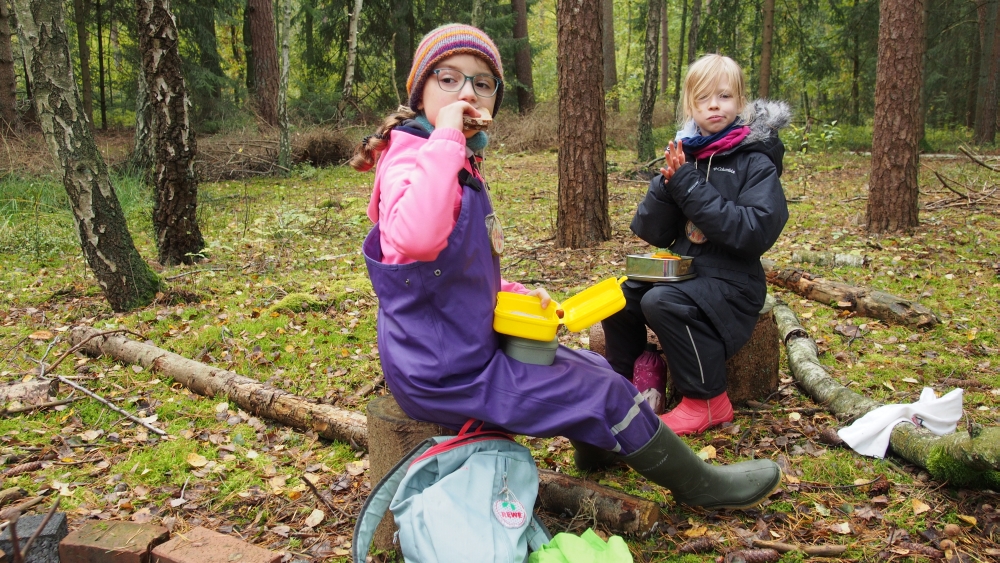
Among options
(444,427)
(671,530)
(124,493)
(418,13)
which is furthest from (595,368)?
(418,13)

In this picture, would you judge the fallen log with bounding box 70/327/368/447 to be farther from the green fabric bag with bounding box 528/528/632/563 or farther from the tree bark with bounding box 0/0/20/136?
the tree bark with bounding box 0/0/20/136

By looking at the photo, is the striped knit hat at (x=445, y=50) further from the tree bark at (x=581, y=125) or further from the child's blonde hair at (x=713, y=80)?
the tree bark at (x=581, y=125)

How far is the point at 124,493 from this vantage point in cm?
299

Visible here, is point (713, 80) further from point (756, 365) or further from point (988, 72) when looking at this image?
point (988, 72)

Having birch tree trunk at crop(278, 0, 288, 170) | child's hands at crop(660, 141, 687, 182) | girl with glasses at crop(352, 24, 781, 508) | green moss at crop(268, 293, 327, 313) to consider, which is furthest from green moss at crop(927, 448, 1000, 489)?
birch tree trunk at crop(278, 0, 288, 170)

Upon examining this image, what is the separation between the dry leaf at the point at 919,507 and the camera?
2629mm

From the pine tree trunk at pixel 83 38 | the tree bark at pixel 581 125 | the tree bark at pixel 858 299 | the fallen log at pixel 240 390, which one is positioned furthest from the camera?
the pine tree trunk at pixel 83 38

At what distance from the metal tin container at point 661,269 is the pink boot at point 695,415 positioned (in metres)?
0.65

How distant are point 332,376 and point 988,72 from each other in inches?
727

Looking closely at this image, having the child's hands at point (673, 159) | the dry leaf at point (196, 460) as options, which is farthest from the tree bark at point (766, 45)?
the dry leaf at point (196, 460)

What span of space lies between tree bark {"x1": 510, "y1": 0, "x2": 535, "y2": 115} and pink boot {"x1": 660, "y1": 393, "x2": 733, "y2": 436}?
17.0 m

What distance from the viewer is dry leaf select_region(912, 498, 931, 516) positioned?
263 cm

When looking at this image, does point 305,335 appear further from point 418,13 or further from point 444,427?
point 418,13

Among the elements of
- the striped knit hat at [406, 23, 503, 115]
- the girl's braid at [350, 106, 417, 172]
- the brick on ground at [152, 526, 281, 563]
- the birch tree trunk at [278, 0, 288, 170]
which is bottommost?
the brick on ground at [152, 526, 281, 563]
